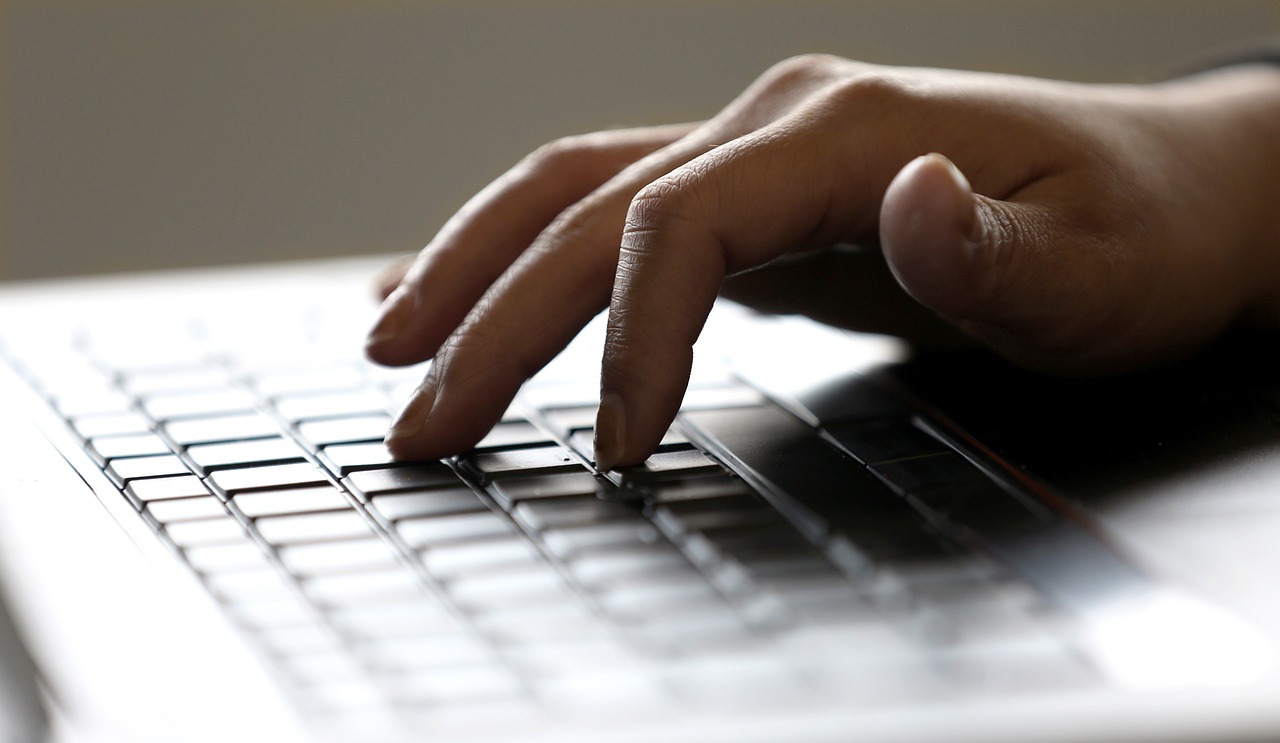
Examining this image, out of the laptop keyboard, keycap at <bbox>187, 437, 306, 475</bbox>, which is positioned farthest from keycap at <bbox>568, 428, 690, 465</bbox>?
keycap at <bbox>187, 437, 306, 475</bbox>

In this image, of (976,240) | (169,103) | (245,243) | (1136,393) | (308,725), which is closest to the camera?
(308,725)

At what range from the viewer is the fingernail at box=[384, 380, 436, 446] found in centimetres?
51

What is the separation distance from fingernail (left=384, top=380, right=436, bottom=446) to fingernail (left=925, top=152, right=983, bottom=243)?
0.21 metres

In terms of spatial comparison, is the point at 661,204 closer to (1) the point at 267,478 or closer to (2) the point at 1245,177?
(1) the point at 267,478

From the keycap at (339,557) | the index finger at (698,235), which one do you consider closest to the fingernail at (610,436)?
the index finger at (698,235)

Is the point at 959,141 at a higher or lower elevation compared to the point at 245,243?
higher

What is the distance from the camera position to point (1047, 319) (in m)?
0.55

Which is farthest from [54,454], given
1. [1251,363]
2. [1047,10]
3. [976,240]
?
[1047,10]

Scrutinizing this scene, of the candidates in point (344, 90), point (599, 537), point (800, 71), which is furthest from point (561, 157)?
point (344, 90)

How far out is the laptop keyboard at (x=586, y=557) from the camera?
0.32 metres

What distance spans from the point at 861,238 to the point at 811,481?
19 centimetres

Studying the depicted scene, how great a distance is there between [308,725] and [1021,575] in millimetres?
201

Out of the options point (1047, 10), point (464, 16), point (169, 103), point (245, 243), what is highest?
point (1047, 10)

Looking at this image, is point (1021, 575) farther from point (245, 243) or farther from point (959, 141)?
point (245, 243)
